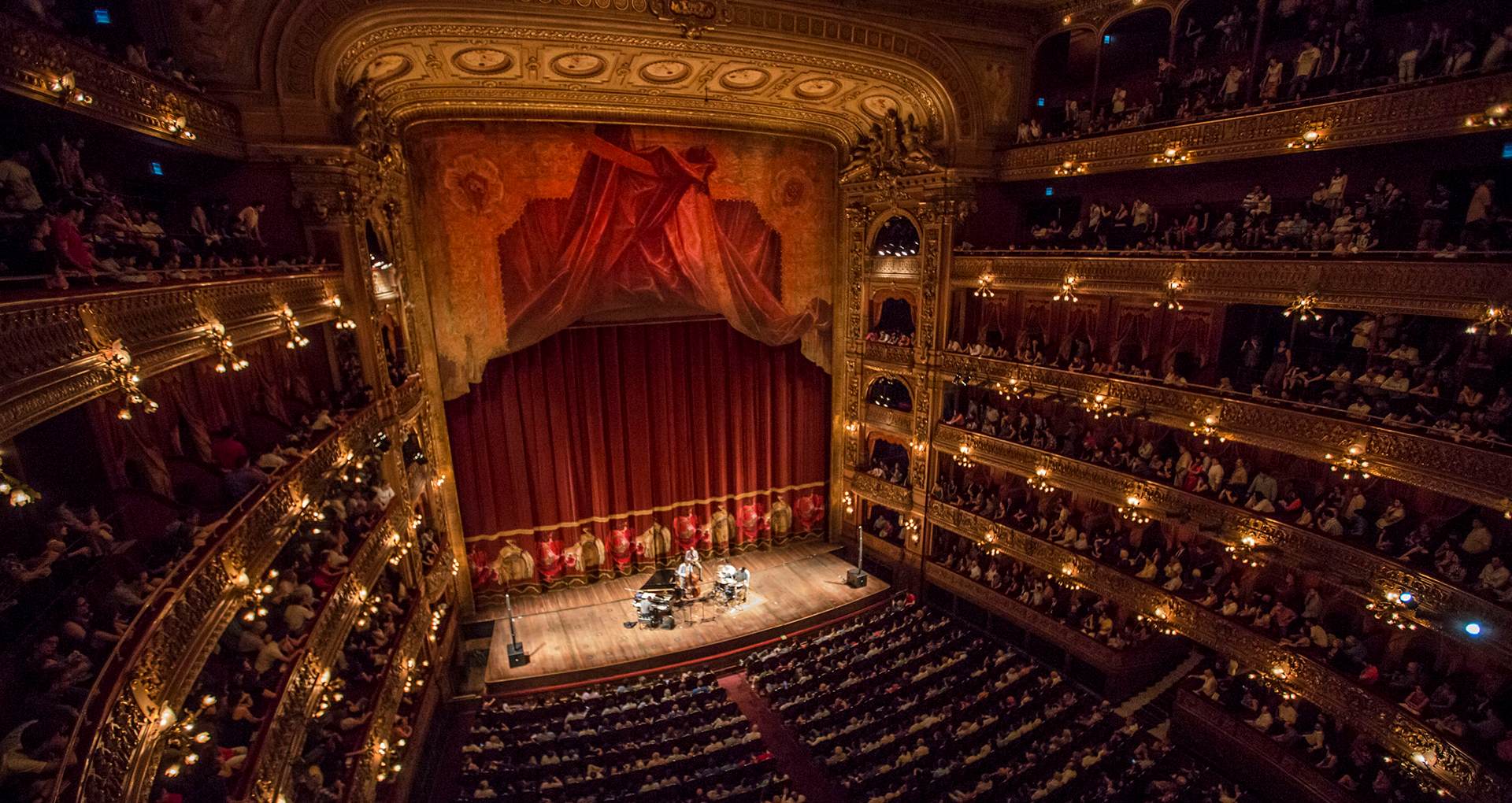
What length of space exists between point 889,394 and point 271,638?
14.7 metres

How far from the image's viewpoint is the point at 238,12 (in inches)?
382

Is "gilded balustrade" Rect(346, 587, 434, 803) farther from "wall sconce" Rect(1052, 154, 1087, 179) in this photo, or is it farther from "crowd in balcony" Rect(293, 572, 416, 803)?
"wall sconce" Rect(1052, 154, 1087, 179)

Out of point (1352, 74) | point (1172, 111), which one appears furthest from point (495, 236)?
point (1352, 74)

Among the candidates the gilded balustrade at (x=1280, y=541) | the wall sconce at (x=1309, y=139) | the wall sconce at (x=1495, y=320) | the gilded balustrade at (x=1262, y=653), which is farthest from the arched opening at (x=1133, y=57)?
the gilded balustrade at (x=1262, y=653)

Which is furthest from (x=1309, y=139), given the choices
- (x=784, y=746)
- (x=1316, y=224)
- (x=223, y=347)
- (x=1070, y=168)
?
(x=223, y=347)

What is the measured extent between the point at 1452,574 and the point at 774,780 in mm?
10404

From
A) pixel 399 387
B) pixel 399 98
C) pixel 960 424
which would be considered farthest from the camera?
pixel 960 424

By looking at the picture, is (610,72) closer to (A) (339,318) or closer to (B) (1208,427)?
(A) (339,318)

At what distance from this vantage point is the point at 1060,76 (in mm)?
15945

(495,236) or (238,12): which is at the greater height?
(238,12)

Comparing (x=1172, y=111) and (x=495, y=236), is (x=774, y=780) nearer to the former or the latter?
(x=495, y=236)

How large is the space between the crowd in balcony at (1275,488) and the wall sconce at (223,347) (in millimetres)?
14150

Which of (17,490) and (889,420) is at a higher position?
(17,490)

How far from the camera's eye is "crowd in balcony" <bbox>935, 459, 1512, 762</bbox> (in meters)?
9.88
